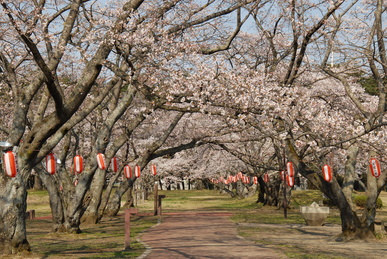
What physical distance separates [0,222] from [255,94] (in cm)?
777

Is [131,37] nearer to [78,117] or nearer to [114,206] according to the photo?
[78,117]

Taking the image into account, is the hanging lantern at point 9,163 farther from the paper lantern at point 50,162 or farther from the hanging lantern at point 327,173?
the hanging lantern at point 327,173

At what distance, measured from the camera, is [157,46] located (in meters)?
14.8

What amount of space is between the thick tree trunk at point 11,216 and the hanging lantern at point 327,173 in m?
8.84

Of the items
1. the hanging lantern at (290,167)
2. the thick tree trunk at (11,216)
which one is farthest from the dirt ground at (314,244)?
the thick tree trunk at (11,216)

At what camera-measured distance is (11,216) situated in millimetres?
12469

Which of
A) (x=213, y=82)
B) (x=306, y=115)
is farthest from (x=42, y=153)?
(x=306, y=115)

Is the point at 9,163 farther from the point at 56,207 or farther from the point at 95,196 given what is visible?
the point at 95,196

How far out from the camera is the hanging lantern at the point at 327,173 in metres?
15.6

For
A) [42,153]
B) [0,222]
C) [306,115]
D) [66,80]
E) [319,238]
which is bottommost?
[319,238]

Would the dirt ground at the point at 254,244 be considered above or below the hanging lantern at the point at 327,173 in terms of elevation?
below

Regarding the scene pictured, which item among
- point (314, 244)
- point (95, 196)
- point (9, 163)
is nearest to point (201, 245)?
point (314, 244)

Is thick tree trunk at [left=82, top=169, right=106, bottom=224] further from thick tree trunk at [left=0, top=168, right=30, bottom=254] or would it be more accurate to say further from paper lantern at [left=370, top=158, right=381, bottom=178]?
paper lantern at [left=370, top=158, right=381, bottom=178]

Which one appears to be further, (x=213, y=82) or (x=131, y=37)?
(x=213, y=82)
